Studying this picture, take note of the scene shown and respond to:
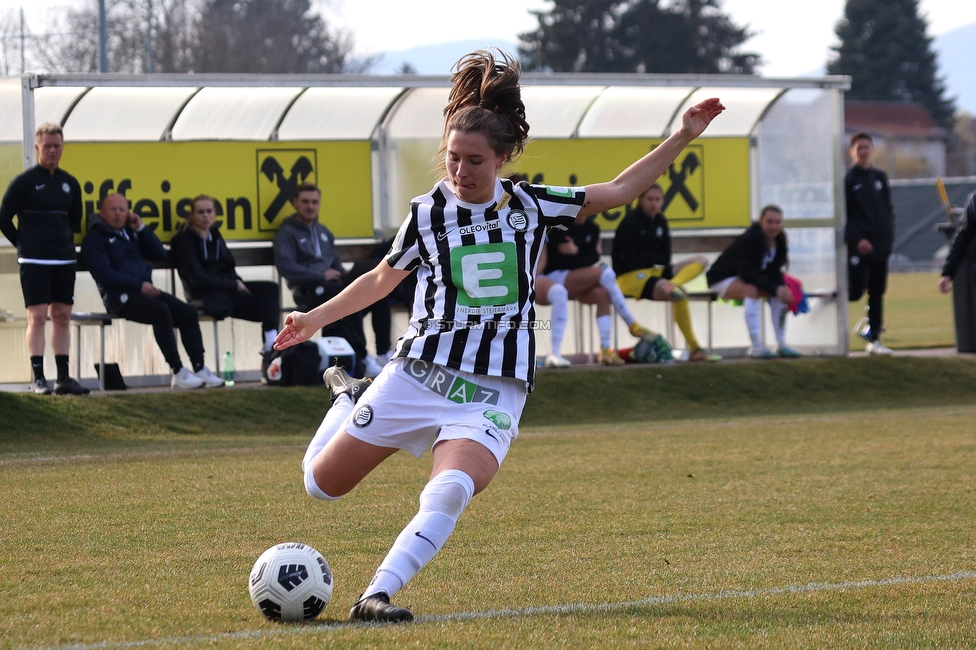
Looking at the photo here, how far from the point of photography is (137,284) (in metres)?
12.0

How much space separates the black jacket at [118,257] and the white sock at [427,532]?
8.18 metres

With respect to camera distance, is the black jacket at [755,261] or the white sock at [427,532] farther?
the black jacket at [755,261]

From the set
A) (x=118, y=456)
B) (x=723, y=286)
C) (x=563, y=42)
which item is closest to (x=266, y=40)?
(x=563, y=42)

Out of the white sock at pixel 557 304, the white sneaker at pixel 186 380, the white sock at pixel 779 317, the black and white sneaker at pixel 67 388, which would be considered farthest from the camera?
the white sock at pixel 779 317

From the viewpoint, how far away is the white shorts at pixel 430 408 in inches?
181

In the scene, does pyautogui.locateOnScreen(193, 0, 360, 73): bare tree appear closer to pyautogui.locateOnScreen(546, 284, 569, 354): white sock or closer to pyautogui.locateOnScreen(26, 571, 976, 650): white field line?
pyautogui.locateOnScreen(546, 284, 569, 354): white sock

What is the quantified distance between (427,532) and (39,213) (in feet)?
25.7

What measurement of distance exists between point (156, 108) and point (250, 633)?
34.5 ft

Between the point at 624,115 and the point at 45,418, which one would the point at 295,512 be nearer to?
the point at 45,418

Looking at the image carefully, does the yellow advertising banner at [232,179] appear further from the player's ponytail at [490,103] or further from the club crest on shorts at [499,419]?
the club crest on shorts at [499,419]

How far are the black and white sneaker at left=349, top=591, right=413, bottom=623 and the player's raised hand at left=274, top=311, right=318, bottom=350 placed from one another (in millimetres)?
990

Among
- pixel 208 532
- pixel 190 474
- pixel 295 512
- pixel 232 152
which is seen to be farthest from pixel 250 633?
pixel 232 152

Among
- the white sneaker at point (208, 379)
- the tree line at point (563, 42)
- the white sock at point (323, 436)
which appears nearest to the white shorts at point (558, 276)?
the white sneaker at point (208, 379)

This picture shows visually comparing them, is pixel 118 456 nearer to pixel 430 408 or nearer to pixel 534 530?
pixel 534 530
